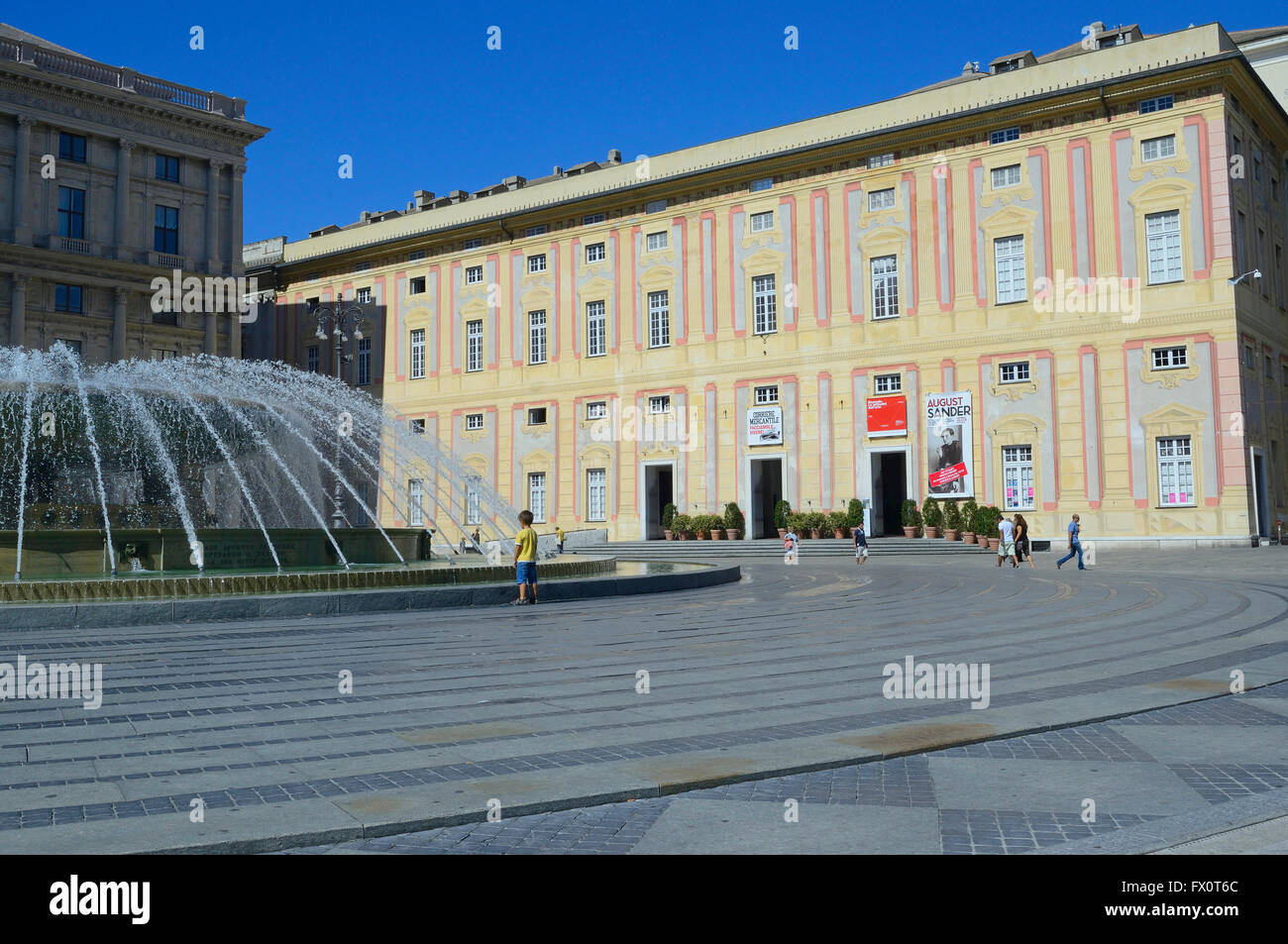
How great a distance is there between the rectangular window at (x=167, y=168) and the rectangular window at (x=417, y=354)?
12645 mm

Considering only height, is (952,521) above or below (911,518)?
below

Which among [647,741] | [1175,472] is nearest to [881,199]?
[1175,472]

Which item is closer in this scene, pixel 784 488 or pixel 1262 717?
pixel 1262 717

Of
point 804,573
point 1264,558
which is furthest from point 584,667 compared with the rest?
point 1264,558

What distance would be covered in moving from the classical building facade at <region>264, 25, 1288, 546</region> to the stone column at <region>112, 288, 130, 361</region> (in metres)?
13.3

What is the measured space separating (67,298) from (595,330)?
22436mm

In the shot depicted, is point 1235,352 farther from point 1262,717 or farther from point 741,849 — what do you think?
point 741,849

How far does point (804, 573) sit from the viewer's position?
2484 cm

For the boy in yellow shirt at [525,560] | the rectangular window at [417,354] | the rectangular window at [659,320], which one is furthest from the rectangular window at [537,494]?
the boy in yellow shirt at [525,560]

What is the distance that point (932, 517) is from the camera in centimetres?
3578

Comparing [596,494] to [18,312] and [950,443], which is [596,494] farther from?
[18,312]

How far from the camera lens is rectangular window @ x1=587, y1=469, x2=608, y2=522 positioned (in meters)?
44.1

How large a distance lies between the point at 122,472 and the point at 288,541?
3.22 m

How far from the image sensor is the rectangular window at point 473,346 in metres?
48.3
